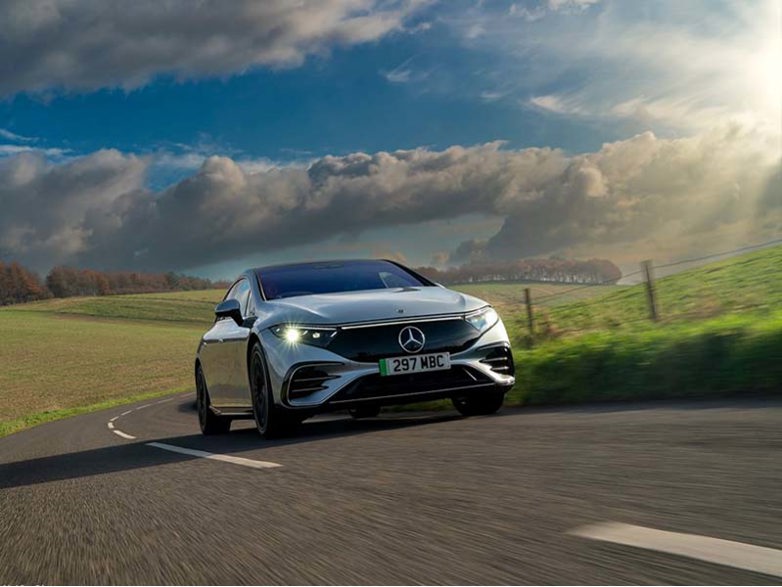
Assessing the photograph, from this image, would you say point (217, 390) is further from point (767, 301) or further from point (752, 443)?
point (767, 301)

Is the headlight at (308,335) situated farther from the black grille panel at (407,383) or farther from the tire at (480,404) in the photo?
the tire at (480,404)

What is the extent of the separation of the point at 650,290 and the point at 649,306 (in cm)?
34

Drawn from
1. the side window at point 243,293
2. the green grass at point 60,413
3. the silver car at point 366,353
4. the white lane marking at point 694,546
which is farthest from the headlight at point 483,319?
the green grass at point 60,413

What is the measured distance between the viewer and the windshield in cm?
860

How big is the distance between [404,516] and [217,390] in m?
6.55

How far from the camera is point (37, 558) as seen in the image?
11.4ft

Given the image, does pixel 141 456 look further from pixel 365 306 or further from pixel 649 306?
pixel 649 306

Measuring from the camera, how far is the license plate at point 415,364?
723 centimetres

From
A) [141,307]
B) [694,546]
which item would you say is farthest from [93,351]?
[694,546]

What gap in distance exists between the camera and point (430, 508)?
361 centimetres

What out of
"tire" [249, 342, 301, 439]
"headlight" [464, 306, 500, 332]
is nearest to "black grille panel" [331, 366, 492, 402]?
"headlight" [464, 306, 500, 332]

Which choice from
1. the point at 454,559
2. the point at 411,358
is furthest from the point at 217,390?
the point at 454,559

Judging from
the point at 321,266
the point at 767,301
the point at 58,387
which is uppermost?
the point at 321,266

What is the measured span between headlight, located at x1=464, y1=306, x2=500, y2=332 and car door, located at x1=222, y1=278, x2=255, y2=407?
6.66ft
